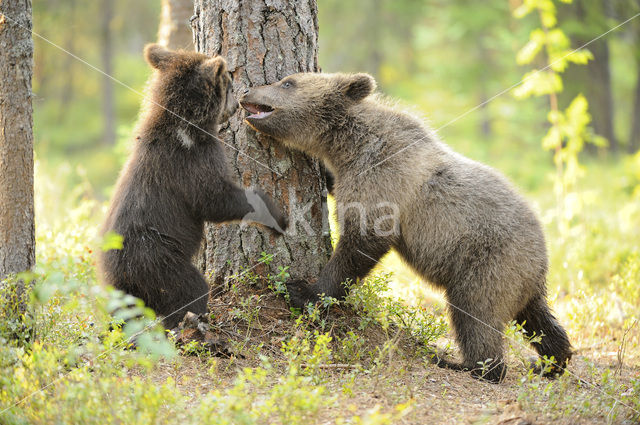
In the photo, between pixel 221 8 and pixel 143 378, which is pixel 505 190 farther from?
pixel 143 378

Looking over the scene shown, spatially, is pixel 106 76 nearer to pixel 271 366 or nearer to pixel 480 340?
pixel 480 340

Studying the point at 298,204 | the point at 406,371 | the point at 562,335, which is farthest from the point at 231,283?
the point at 562,335

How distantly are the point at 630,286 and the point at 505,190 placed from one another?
7.18ft

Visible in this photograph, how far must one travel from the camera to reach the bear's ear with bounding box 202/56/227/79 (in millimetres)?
4199

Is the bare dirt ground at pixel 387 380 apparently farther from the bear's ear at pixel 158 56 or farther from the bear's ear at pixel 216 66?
the bear's ear at pixel 158 56

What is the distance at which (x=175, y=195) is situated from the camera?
411 centimetres

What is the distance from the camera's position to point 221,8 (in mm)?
4629

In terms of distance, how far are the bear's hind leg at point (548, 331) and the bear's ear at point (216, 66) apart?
9.90 feet

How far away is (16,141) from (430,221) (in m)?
2.98

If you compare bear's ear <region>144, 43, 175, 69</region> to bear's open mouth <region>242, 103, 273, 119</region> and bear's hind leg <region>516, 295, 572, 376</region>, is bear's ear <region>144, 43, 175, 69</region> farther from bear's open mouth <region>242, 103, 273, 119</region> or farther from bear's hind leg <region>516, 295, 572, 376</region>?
bear's hind leg <region>516, 295, 572, 376</region>

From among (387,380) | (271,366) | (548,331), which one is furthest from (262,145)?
(548,331)

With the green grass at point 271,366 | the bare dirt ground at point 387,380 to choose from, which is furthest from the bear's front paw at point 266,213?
the bare dirt ground at point 387,380

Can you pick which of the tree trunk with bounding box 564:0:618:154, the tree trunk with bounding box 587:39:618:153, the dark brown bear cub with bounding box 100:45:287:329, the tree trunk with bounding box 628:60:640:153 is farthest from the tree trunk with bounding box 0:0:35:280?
the tree trunk with bounding box 628:60:640:153

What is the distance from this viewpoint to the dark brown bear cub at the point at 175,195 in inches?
158
